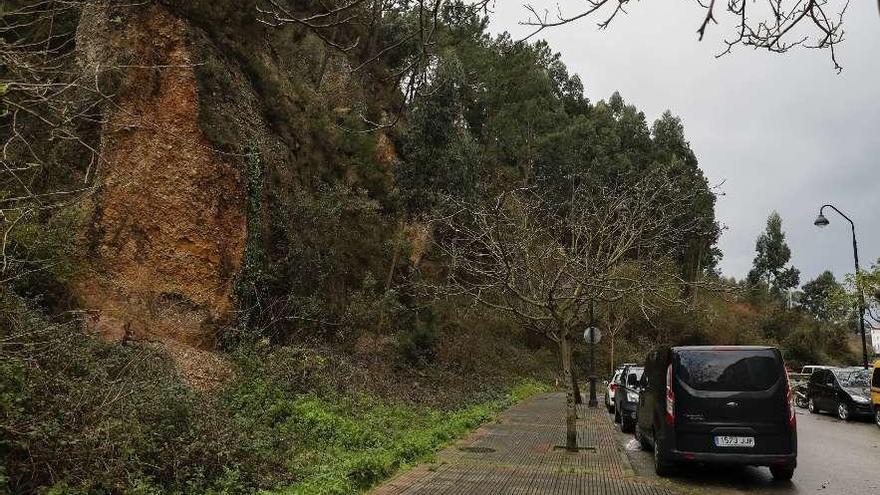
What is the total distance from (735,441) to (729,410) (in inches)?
16.5

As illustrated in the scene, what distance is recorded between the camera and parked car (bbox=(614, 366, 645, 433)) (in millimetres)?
14297

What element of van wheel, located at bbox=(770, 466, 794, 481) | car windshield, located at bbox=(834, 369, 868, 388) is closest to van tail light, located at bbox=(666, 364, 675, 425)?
van wheel, located at bbox=(770, 466, 794, 481)

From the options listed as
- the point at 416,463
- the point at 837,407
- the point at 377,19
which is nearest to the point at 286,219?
the point at 416,463

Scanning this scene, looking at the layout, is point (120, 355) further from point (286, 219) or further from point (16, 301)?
point (286, 219)

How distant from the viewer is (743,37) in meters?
3.96

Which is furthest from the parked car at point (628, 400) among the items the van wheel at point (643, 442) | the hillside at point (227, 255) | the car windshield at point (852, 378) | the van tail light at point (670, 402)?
the car windshield at point (852, 378)

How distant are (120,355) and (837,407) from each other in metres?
19.5

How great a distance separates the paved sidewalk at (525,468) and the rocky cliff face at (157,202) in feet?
24.8

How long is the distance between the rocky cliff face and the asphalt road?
10491mm

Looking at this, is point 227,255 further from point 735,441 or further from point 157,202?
point 735,441

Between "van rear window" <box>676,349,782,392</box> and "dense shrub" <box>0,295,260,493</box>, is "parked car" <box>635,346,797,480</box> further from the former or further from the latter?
"dense shrub" <box>0,295,260,493</box>

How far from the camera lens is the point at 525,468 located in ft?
29.9

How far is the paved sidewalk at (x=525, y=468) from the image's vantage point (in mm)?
7743

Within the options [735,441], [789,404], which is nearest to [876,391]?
[789,404]
